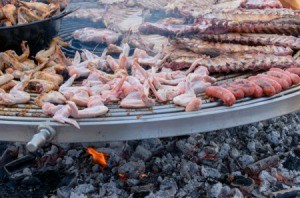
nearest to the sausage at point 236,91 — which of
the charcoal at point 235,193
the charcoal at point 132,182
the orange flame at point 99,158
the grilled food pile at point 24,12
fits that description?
the charcoal at point 235,193

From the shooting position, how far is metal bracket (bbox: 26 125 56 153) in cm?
306

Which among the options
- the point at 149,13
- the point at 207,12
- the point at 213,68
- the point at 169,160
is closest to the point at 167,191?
the point at 169,160

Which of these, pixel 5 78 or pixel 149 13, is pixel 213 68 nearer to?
pixel 5 78

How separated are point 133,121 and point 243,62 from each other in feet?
5.92

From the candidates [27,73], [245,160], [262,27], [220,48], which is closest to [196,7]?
[262,27]

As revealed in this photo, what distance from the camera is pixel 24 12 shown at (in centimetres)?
491

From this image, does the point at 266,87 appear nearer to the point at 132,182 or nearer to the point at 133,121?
the point at 133,121

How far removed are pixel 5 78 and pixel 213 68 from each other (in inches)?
96.5

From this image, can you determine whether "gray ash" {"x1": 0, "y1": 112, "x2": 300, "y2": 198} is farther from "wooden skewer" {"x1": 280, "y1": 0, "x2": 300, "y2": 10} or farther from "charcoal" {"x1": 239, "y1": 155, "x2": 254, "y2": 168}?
"wooden skewer" {"x1": 280, "y1": 0, "x2": 300, "y2": 10}

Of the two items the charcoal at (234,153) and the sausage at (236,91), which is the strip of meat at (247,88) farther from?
the charcoal at (234,153)

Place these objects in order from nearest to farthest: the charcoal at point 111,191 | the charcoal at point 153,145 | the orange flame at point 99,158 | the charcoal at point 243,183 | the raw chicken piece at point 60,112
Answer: the raw chicken piece at point 60,112 < the charcoal at point 111,191 < the charcoal at point 243,183 < the orange flame at point 99,158 < the charcoal at point 153,145

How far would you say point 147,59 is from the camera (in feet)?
16.0

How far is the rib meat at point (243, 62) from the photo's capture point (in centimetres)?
452

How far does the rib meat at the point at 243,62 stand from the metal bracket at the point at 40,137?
1920 mm
